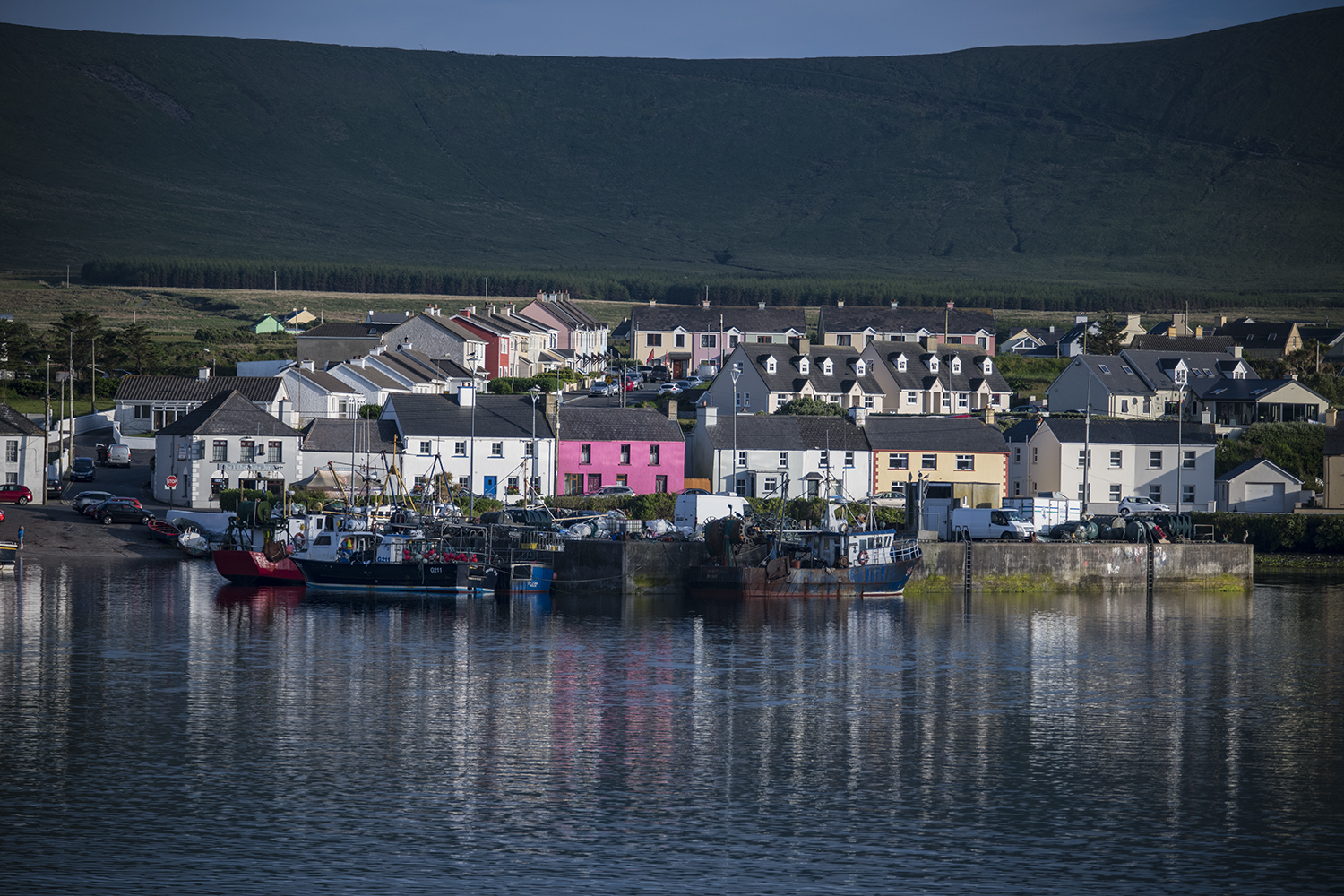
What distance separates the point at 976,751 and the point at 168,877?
841 inches

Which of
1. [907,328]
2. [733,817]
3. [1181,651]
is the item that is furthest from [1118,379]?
[733,817]

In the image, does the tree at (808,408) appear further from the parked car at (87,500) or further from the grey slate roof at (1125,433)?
the parked car at (87,500)

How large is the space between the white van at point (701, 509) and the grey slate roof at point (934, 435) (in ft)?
56.2

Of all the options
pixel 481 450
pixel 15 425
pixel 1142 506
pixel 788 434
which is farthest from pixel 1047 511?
pixel 15 425

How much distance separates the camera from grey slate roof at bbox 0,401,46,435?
→ 86.7 metres

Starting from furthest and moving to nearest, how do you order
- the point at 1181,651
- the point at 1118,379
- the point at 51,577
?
the point at 1118,379 < the point at 51,577 < the point at 1181,651

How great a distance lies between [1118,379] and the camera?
422 feet

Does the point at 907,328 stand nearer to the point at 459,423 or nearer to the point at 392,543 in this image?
the point at 459,423

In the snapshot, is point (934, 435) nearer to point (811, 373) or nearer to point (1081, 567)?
point (1081, 567)

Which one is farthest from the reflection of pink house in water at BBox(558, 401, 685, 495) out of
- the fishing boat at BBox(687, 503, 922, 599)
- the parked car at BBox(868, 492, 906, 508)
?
the fishing boat at BBox(687, 503, 922, 599)

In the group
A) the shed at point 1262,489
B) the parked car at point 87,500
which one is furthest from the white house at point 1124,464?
the parked car at point 87,500

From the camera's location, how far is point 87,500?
277 ft

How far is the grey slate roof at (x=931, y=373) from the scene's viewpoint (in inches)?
5022

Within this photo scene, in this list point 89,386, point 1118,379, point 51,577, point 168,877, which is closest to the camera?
point 168,877
